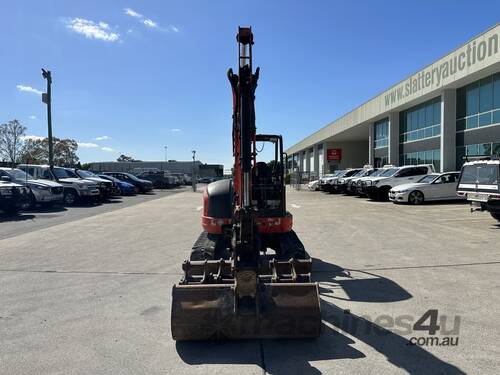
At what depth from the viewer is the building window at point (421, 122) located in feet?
89.7

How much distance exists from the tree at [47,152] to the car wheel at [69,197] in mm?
40779

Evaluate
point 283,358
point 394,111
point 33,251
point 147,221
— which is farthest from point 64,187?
point 394,111

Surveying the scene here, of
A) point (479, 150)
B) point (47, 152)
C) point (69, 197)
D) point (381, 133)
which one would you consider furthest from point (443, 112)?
point (47, 152)

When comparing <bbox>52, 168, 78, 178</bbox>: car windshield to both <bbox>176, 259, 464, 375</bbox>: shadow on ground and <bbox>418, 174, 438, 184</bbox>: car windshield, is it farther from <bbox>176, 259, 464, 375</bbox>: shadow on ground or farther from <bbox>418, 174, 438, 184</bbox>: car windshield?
<bbox>176, 259, 464, 375</bbox>: shadow on ground

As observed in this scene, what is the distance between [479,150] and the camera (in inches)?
901

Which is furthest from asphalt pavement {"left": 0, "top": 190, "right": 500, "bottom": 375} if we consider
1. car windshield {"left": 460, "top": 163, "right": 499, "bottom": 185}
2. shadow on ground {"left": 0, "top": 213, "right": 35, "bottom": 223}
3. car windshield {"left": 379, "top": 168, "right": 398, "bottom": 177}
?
car windshield {"left": 379, "top": 168, "right": 398, "bottom": 177}

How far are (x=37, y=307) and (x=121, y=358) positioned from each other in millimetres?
2104

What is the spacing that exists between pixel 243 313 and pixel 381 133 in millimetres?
35726

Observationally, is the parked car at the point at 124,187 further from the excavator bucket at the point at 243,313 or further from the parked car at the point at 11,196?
the excavator bucket at the point at 243,313

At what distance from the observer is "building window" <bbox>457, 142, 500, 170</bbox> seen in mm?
21373

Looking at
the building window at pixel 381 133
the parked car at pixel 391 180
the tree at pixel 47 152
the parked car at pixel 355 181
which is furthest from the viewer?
the tree at pixel 47 152

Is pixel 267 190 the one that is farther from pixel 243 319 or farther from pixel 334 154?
pixel 334 154

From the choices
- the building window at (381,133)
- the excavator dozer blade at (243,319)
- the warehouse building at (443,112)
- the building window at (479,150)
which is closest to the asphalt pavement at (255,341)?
the excavator dozer blade at (243,319)

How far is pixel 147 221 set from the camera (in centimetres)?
1441
